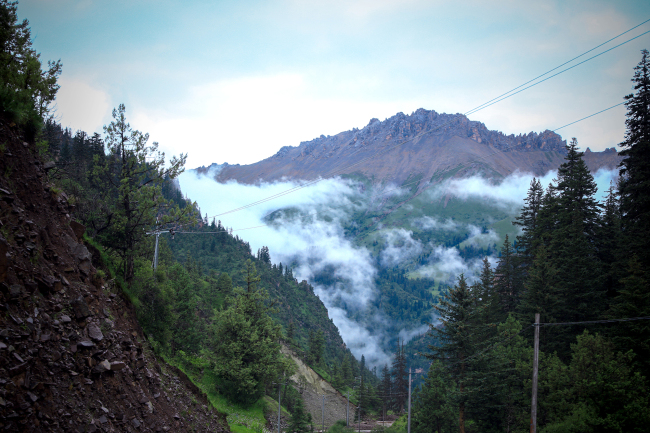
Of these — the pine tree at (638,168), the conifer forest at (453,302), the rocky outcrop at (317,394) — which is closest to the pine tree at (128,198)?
the conifer forest at (453,302)

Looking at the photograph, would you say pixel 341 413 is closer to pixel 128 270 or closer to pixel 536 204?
pixel 536 204

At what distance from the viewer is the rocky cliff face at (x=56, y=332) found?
7602 mm

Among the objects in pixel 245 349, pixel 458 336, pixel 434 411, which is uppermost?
pixel 458 336

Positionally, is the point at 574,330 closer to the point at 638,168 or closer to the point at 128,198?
the point at 638,168

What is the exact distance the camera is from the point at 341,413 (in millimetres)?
84062

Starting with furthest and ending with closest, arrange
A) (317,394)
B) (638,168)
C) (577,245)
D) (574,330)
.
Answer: (317,394), (577,245), (574,330), (638,168)

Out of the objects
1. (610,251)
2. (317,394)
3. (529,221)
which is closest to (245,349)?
(610,251)

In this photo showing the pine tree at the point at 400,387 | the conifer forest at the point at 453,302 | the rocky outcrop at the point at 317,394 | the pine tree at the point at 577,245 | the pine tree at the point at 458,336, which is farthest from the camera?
the pine tree at the point at 400,387

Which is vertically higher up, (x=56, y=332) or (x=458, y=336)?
(x=56, y=332)

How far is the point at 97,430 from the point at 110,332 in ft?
12.0

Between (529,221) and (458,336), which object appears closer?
(458,336)

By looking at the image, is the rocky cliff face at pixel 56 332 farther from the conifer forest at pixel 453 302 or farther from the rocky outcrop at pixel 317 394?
the rocky outcrop at pixel 317 394

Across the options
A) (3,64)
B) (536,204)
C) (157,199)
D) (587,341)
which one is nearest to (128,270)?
(157,199)

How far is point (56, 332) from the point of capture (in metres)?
9.00
